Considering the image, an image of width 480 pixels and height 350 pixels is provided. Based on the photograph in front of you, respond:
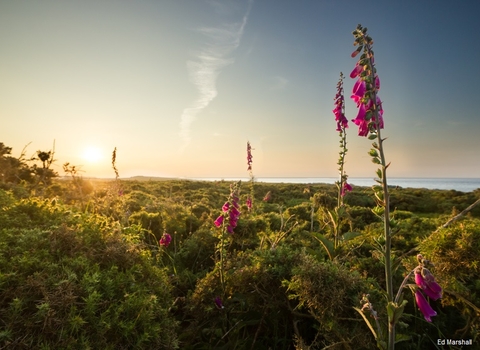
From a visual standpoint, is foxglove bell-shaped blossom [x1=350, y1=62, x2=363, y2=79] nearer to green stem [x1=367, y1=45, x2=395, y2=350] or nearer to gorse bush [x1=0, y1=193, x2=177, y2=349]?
green stem [x1=367, y1=45, x2=395, y2=350]

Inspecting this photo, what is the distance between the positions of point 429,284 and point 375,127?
1431mm

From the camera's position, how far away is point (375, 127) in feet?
8.81

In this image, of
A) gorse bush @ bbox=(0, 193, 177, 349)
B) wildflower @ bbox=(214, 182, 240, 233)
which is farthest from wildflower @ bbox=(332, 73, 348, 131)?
gorse bush @ bbox=(0, 193, 177, 349)

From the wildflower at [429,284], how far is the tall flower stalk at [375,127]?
0.69 ft

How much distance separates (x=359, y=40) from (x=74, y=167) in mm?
5527

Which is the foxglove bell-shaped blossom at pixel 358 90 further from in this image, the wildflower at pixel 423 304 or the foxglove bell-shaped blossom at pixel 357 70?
the wildflower at pixel 423 304

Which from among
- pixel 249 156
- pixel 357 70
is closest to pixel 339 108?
pixel 357 70

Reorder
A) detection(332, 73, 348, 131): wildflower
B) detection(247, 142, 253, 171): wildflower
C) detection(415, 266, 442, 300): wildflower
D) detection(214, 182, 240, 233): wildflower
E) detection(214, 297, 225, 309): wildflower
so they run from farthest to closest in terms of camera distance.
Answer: detection(247, 142, 253, 171): wildflower < detection(332, 73, 348, 131): wildflower < detection(214, 182, 240, 233): wildflower < detection(214, 297, 225, 309): wildflower < detection(415, 266, 442, 300): wildflower

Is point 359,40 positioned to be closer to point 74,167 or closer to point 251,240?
point 251,240

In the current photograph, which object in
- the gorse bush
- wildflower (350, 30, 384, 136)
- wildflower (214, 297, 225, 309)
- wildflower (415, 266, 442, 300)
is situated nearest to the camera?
the gorse bush

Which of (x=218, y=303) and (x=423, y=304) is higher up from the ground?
(x=423, y=304)

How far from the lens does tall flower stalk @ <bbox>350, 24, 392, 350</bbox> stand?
7.25 ft

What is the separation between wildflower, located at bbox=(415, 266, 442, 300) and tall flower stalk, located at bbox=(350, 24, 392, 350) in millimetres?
210

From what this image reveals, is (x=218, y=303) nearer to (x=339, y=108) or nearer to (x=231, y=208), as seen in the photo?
(x=231, y=208)
